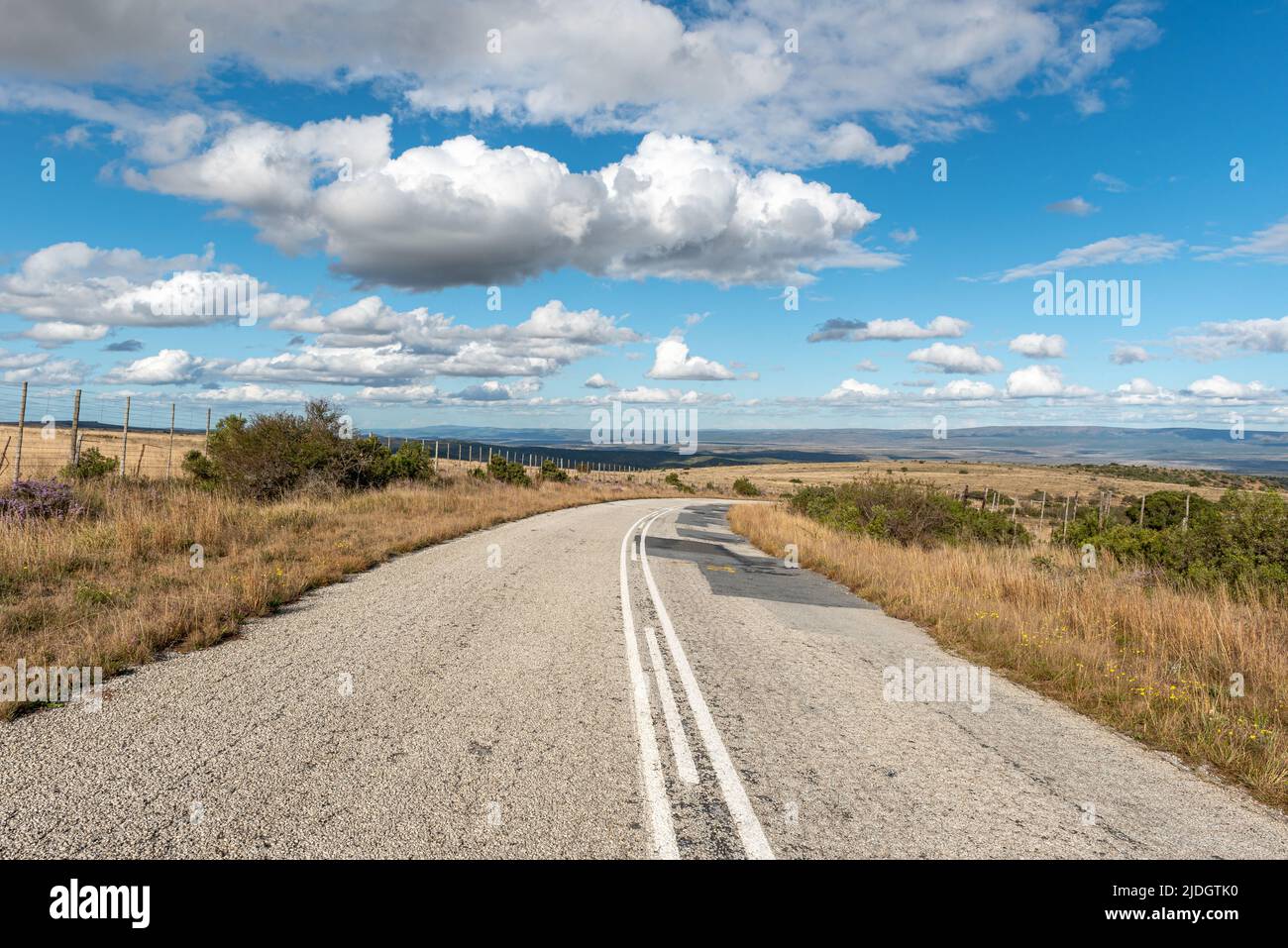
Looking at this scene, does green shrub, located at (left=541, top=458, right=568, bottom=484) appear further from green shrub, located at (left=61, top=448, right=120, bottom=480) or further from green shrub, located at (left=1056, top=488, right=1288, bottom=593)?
green shrub, located at (left=1056, top=488, right=1288, bottom=593)

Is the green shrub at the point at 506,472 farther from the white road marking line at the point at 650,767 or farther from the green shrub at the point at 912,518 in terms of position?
the white road marking line at the point at 650,767

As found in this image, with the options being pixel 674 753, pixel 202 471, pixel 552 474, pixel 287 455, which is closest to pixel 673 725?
pixel 674 753

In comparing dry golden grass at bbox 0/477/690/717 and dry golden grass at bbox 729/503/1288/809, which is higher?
dry golden grass at bbox 0/477/690/717

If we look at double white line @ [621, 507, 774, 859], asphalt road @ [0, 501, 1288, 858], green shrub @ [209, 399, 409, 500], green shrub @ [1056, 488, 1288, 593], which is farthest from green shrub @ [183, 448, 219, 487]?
green shrub @ [1056, 488, 1288, 593]

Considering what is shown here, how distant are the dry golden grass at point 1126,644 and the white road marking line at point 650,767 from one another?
3.89 metres

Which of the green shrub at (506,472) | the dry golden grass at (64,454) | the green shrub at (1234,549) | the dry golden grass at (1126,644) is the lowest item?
the dry golden grass at (1126,644)

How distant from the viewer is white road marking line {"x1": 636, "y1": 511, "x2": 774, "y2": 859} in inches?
140

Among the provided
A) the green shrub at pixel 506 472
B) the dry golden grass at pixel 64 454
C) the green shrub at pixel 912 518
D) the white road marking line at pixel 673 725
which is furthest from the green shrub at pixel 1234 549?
the green shrub at pixel 506 472

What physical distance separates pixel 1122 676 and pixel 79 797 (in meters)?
8.13

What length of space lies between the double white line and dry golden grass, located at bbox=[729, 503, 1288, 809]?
344cm

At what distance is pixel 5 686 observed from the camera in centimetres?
516

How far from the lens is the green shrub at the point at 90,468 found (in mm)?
17013
